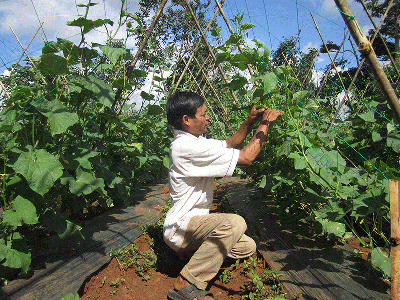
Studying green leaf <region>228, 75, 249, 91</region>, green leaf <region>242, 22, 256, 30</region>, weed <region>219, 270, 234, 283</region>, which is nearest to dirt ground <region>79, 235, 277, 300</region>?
weed <region>219, 270, 234, 283</region>

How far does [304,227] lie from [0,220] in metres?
2.29

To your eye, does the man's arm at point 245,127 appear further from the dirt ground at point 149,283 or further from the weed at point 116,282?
the weed at point 116,282

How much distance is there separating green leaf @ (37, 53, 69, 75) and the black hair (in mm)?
772

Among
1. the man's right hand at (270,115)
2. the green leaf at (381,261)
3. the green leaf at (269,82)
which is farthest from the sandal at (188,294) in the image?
the green leaf at (269,82)

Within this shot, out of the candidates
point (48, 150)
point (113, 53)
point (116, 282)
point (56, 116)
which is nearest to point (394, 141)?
point (113, 53)

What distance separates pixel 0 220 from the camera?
75.3 inches

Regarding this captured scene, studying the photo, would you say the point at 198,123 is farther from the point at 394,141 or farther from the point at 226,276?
the point at 394,141

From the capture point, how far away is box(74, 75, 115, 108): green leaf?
2184 mm

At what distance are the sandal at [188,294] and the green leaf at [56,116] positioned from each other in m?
1.27

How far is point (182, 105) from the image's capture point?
2.32 m

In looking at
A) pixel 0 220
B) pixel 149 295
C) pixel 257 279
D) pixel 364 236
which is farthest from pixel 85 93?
pixel 364 236

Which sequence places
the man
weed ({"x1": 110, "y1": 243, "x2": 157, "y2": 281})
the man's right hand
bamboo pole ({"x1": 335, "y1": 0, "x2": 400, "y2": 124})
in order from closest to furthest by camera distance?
1. bamboo pole ({"x1": 335, "y1": 0, "x2": 400, "y2": 124})
2. the man
3. the man's right hand
4. weed ({"x1": 110, "y1": 243, "x2": 157, "y2": 281})

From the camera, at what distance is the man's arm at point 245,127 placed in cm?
240

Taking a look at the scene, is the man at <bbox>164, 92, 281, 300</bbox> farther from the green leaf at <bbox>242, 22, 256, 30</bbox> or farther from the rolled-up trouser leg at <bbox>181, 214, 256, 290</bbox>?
the green leaf at <bbox>242, 22, 256, 30</bbox>
